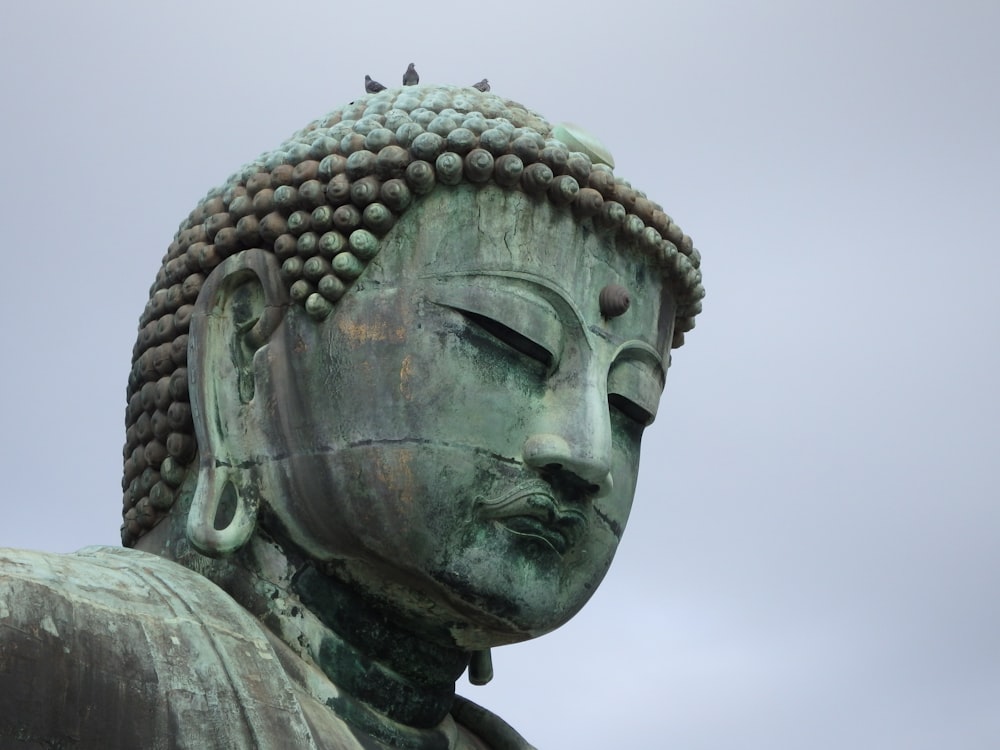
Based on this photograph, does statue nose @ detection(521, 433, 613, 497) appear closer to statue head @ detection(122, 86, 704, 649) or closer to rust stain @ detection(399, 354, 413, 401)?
statue head @ detection(122, 86, 704, 649)

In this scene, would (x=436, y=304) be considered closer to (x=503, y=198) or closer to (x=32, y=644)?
(x=503, y=198)

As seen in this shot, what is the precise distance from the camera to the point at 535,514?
9250 millimetres

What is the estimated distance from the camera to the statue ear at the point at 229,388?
9422mm

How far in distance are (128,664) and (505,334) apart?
2046mm

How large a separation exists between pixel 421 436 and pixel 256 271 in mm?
1077

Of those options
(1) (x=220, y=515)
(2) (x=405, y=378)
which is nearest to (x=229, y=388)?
(1) (x=220, y=515)

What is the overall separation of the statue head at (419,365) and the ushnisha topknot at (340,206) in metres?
0.01

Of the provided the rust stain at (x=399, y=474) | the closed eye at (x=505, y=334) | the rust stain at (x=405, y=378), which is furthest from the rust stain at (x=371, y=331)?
the rust stain at (x=399, y=474)

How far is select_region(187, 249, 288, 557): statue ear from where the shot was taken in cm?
942

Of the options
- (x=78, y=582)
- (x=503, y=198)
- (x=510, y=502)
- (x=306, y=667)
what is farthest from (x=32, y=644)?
(x=503, y=198)

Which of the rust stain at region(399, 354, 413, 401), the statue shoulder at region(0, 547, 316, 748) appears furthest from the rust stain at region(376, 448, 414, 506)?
the statue shoulder at region(0, 547, 316, 748)

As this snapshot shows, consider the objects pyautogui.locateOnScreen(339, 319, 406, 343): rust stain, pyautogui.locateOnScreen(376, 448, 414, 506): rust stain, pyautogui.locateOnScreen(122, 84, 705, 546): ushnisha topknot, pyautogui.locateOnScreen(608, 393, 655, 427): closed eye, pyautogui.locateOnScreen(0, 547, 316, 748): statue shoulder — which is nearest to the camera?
pyautogui.locateOnScreen(0, 547, 316, 748): statue shoulder

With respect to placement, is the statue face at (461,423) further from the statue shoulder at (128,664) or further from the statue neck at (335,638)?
the statue shoulder at (128,664)

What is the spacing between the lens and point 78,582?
8633 millimetres
